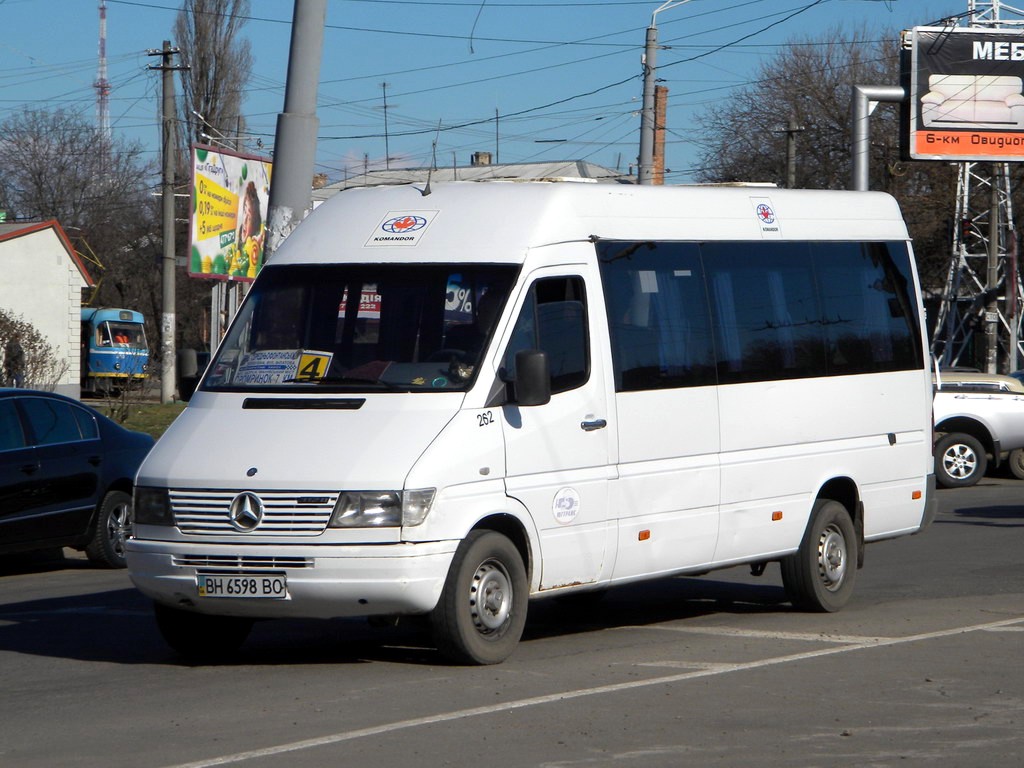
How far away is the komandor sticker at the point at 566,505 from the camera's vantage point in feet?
28.6

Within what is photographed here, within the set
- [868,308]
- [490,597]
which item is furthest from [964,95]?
[490,597]

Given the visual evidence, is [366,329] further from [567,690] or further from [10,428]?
[10,428]

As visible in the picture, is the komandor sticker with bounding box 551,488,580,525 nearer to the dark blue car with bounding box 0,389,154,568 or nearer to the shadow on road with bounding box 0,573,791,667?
the shadow on road with bounding box 0,573,791,667

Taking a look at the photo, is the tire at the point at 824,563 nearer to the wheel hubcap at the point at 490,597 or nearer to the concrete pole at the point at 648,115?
the wheel hubcap at the point at 490,597

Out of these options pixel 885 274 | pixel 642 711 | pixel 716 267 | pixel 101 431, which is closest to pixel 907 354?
pixel 885 274

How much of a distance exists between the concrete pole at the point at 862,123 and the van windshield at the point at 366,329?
678 inches

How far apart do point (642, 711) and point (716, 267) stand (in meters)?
3.79

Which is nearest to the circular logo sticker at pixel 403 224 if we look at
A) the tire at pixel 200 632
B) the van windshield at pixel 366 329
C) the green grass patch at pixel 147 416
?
the van windshield at pixel 366 329

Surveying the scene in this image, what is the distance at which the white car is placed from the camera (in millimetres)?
22594

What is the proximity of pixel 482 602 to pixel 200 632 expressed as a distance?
1711 mm

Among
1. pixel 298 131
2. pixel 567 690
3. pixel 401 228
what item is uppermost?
pixel 298 131

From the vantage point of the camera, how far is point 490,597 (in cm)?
831

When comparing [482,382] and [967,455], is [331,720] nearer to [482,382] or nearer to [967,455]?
[482,382]

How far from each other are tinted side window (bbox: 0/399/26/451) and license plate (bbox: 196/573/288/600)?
5657mm
